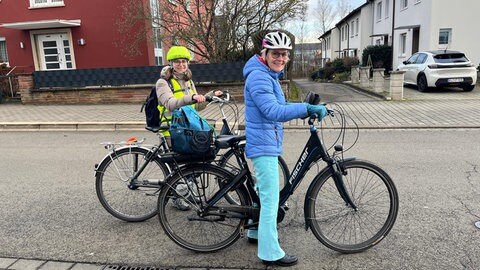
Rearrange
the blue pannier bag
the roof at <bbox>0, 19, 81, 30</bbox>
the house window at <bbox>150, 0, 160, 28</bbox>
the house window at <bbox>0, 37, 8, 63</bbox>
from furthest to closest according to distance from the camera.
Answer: the house window at <bbox>0, 37, 8, 63</bbox>
the roof at <bbox>0, 19, 81, 30</bbox>
the house window at <bbox>150, 0, 160, 28</bbox>
the blue pannier bag

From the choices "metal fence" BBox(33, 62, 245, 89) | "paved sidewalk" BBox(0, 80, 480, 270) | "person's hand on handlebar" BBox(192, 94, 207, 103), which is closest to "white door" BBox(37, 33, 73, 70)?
"metal fence" BBox(33, 62, 245, 89)

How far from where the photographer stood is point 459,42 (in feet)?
66.1

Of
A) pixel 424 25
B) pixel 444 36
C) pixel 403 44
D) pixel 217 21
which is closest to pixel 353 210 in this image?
pixel 217 21

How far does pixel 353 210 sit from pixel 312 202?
1.52 feet

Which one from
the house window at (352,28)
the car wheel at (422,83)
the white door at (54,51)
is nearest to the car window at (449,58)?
the car wheel at (422,83)

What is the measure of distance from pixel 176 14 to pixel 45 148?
27.2 feet

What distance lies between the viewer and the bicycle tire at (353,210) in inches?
126

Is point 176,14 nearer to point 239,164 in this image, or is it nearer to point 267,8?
point 267,8

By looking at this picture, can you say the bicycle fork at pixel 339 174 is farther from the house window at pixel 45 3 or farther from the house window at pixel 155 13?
the house window at pixel 45 3

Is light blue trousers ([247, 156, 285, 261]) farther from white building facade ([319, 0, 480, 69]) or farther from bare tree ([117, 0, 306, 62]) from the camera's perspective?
white building facade ([319, 0, 480, 69])

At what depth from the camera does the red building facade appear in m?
17.7

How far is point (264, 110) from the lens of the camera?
2.80 metres

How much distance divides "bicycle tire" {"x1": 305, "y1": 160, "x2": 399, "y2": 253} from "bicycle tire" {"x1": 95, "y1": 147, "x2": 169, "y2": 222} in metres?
1.60

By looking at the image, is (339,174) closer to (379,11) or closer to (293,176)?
(293,176)
